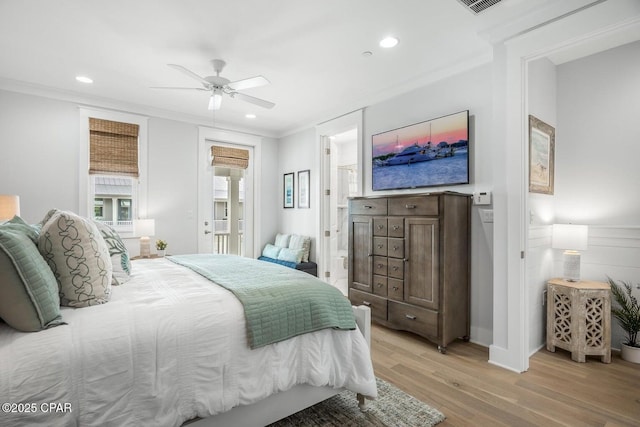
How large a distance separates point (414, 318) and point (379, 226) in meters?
0.93

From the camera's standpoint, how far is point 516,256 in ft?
7.75

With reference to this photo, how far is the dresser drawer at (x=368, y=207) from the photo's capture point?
10.4 ft

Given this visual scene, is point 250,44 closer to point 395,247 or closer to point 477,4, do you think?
point 477,4

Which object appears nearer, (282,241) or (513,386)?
(513,386)

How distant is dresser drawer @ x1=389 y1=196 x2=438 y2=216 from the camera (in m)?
2.72

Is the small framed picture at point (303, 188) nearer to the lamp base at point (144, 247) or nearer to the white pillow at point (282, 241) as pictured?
the white pillow at point (282, 241)

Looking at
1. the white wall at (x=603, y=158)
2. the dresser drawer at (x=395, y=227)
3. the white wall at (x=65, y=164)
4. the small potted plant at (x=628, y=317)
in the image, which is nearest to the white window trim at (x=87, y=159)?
the white wall at (x=65, y=164)

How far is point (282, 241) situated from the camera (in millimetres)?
5152

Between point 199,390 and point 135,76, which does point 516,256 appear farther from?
point 135,76

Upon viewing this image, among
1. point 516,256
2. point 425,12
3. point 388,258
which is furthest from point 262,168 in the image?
point 516,256

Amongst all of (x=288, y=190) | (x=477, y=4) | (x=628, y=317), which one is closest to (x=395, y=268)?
(x=628, y=317)

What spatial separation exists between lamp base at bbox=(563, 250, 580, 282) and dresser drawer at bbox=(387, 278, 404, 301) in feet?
4.59

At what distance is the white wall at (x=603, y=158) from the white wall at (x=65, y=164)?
4.55 metres

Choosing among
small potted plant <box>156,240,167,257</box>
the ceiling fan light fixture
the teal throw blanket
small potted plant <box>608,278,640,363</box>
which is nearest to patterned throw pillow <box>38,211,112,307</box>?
the teal throw blanket
